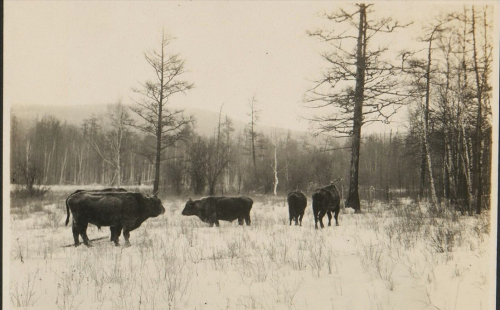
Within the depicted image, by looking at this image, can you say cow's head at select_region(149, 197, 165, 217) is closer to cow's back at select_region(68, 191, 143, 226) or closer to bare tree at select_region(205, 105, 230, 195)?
cow's back at select_region(68, 191, 143, 226)

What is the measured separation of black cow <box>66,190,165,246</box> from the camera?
214 inches

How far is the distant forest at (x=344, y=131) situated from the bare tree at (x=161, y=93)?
2 cm

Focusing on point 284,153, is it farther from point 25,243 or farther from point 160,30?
point 25,243

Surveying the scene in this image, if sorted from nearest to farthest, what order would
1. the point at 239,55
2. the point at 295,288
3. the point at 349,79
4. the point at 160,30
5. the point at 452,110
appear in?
the point at 295,288 < the point at 160,30 < the point at 239,55 < the point at 452,110 < the point at 349,79

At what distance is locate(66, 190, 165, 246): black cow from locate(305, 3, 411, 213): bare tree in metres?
4.05

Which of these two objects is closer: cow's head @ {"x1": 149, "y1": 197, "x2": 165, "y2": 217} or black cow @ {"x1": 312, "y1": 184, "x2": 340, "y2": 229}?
cow's head @ {"x1": 149, "y1": 197, "x2": 165, "y2": 217}

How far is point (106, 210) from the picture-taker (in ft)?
18.2

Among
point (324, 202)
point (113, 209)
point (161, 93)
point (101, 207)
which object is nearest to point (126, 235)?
point (113, 209)

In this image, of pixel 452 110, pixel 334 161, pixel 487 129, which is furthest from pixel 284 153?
pixel 487 129

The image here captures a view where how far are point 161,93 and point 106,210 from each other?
7.43 feet

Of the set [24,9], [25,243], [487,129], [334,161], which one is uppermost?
[24,9]

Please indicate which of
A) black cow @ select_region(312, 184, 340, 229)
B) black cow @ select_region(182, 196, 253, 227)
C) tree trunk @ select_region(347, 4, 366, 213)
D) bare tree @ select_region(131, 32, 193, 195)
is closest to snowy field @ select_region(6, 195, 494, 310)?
black cow @ select_region(312, 184, 340, 229)

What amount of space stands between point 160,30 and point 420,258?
494 cm

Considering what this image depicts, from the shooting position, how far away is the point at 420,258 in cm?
433
